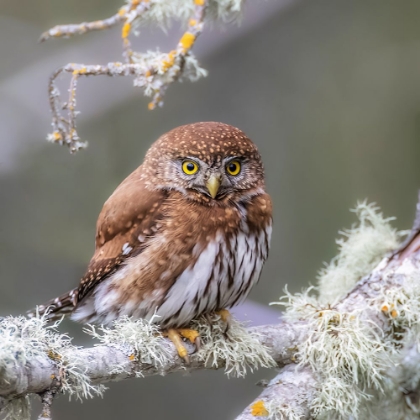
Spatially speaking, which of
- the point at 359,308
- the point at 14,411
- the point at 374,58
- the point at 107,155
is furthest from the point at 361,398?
the point at 374,58

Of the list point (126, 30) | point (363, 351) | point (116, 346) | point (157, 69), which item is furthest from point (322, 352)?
point (126, 30)

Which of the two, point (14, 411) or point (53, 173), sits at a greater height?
point (53, 173)

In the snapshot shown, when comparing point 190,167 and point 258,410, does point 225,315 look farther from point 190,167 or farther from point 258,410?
point 190,167

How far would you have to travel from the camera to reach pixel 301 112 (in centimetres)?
404

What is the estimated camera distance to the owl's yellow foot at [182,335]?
1772 millimetres

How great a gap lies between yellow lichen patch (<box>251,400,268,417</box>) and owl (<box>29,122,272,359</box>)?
9.9 inches

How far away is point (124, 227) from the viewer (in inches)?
75.7

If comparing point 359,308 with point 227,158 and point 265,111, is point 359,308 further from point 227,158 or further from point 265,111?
point 265,111

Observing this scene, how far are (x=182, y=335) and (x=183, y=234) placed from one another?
322 millimetres

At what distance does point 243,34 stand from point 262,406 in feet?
8.41

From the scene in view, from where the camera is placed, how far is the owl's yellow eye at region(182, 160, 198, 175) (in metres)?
1.90

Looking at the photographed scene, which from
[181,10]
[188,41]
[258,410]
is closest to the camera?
[258,410]

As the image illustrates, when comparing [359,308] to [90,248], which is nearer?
[359,308]

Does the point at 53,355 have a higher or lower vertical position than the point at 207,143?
lower
